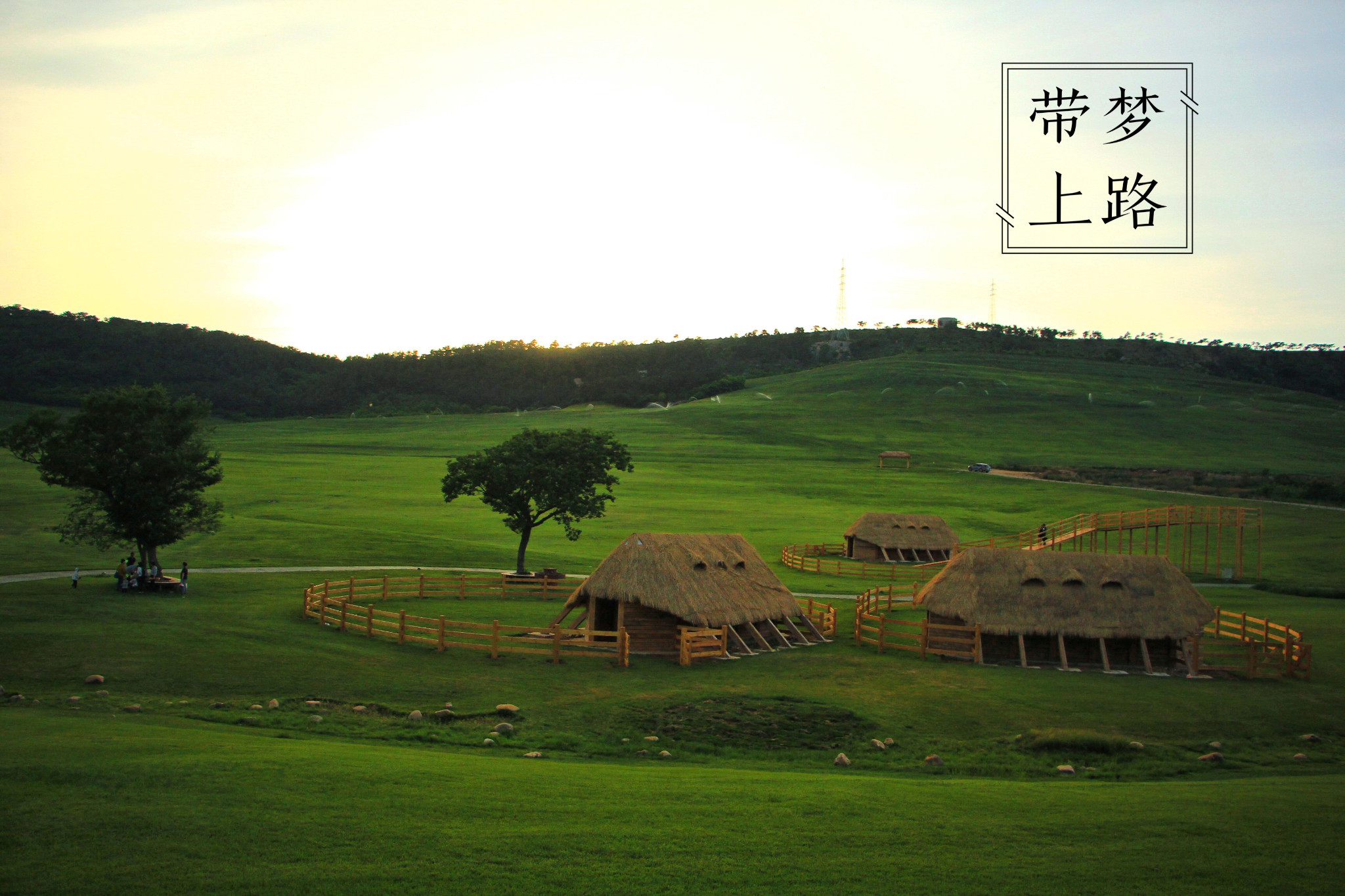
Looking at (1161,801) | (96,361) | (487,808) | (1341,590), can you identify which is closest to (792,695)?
(1161,801)

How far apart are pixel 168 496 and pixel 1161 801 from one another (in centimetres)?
3315

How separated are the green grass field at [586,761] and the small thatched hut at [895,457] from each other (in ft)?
169

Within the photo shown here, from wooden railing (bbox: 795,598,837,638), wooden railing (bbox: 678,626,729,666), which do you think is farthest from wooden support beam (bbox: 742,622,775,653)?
wooden railing (bbox: 795,598,837,638)

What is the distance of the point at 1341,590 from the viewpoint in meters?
42.7

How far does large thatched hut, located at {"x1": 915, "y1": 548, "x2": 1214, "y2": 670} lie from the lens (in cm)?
2866

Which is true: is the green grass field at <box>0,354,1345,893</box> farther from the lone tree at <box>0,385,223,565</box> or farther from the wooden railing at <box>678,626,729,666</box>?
the lone tree at <box>0,385,223,565</box>

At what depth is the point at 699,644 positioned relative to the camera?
2712 cm

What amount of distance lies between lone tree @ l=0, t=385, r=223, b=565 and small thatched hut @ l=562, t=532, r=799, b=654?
15926 mm

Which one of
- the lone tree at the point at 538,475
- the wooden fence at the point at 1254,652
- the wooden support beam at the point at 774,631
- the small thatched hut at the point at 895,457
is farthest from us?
the small thatched hut at the point at 895,457

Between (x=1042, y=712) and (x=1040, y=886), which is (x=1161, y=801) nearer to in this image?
(x=1040, y=886)

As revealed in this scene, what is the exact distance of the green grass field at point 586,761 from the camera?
10.6m

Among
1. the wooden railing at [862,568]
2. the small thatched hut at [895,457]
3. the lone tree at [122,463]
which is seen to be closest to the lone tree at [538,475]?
the lone tree at [122,463]

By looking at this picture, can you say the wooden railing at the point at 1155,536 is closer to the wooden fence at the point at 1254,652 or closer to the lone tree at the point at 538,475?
the wooden fence at the point at 1254,652

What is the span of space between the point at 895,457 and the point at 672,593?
77407 mm
